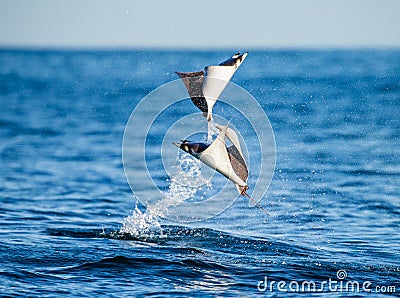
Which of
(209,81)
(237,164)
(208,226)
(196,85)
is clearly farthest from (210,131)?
(208,226)

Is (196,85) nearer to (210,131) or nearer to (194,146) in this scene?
(210,131)

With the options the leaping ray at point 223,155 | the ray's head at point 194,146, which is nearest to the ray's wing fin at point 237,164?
the leaping ray at point 223,155

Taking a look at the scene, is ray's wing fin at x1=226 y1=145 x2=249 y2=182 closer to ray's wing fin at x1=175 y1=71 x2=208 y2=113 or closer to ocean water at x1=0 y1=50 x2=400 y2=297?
ray's wing fin at x1=175 y1=71 x2=208 y2=113

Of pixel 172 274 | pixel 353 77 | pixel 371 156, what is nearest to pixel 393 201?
pixel 371 156

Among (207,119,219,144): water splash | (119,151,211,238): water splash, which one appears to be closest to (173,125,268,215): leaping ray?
(207,119,219,144): water splash

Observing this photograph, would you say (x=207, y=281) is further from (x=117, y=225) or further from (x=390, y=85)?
(x=390, y=85)

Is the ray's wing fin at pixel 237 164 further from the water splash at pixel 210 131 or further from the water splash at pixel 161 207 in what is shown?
the water splash at pixel 161 207

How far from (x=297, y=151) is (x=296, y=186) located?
5310 mm

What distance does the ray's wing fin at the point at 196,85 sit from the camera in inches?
515

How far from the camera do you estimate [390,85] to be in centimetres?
5497

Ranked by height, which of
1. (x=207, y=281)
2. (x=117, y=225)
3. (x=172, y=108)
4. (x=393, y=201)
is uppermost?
(x=172, y=108)

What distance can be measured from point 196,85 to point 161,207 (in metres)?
5.36

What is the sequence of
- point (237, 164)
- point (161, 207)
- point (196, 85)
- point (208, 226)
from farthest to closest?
point (161, 207)
point (208, 226)
point (196, 85)
point (237, 164)

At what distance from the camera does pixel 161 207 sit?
59.0 feet
